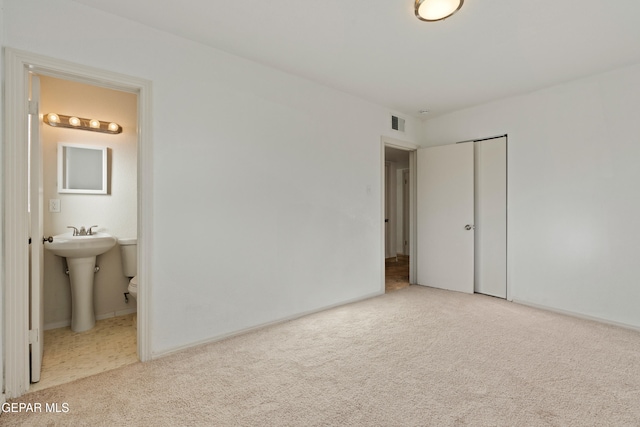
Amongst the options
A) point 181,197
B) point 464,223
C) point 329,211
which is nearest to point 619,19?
point 464,223

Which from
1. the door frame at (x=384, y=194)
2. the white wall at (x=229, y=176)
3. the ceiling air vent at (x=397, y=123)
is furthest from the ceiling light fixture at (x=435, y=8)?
the ceiling air vent at (x=397, y=123)

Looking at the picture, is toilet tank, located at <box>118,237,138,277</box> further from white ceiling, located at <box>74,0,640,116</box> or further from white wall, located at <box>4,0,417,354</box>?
white ceiling, located at <box>74,0,640,116</box>

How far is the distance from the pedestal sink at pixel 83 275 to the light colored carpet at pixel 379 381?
1.12 meters

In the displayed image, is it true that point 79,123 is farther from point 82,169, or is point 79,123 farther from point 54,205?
point 54,205

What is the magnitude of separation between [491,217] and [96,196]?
470cm

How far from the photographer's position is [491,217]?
4102 millimetres

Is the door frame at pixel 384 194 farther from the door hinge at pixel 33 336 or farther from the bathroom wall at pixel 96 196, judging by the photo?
the door hinge at pixel 33 336

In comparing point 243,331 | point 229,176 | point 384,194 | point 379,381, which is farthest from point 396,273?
point 229,176

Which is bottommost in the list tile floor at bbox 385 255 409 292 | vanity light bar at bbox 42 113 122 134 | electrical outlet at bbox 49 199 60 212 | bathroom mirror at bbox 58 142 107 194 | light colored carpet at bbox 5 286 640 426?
light colored carpet at bbox 5 286 640 426

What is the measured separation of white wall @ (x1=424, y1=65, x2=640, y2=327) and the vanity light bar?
451 cm

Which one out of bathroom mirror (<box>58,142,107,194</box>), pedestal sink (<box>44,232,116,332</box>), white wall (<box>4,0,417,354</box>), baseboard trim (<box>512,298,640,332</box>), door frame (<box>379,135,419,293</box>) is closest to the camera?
white wall (<box>4,0,417,354</box>)

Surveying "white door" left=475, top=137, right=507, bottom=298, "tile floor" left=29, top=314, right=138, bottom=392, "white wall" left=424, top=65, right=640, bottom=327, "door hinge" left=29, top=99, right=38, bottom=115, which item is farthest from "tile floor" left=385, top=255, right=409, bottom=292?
"door hinge" left=29, top=99, right=38, bottom=115

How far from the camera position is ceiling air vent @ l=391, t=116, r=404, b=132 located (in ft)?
14.3

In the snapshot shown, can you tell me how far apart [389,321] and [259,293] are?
1353mm
